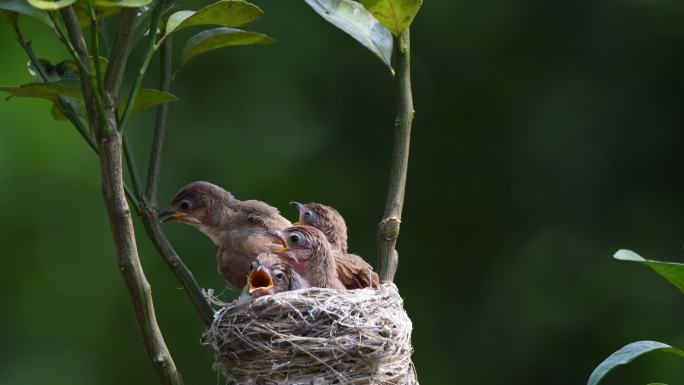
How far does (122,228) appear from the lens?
2.86 metres

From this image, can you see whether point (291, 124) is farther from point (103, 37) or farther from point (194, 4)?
point (103, 37)

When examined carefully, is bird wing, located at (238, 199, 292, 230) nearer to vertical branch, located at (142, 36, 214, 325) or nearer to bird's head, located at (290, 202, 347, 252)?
bird's head, located at (290, 202, 347, 252)

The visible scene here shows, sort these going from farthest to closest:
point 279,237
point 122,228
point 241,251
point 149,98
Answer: point 241,251
point 279,237
point 149,98
point 122,228

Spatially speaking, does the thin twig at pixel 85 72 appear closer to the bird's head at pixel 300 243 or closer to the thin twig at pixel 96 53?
the thin twig at pixel 96 53

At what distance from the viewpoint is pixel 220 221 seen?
4.80 meters

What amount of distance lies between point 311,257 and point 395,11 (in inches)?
40.1

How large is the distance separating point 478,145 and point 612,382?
198cm

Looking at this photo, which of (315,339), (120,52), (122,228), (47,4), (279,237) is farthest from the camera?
(279,237)

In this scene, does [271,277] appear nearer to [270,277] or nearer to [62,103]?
[270,277]

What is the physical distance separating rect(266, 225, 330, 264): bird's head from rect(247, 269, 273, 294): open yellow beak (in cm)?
14

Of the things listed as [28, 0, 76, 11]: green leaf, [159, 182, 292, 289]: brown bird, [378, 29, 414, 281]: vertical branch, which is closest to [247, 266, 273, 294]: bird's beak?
[159, 182, 292, 289]: brown bird

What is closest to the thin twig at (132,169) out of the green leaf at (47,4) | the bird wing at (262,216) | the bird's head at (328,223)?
the green leaf at (47,4)

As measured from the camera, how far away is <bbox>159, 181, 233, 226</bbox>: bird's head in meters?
4.76

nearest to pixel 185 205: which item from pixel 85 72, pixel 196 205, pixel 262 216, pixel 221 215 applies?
pixel 196 205
